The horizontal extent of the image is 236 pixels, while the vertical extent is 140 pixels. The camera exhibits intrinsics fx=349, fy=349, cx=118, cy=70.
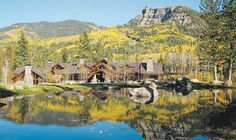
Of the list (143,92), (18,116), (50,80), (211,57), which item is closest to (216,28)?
(211,57)

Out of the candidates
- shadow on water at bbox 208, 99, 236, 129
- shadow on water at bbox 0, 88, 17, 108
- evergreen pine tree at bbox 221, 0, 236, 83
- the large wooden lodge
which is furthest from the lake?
the large wooden lodge

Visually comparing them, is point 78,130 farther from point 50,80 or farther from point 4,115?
point 50,80

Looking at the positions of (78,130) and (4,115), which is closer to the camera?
(78,130)

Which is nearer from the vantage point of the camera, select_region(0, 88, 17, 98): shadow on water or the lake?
the lake

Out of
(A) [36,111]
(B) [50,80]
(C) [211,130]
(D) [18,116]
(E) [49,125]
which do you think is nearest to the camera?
(C) [211,130]

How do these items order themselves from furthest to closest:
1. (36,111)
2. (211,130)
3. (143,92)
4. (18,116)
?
1. (143,92)
2. (36,111)
3. (18,116)
4. (211,130)

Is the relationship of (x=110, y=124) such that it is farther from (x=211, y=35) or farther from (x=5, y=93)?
(x=211, y=35)

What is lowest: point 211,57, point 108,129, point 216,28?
point 108,129

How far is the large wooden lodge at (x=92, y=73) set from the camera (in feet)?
422

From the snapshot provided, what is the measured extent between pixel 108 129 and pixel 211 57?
7960 cm

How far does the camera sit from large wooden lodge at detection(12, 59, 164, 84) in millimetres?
128625

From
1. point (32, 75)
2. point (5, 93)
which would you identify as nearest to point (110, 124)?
point (5, 93)

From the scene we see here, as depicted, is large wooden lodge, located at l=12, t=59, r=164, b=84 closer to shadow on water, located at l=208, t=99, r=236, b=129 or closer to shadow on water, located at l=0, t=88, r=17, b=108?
shadow on water, located at l=0, t=88, r=17, b=108

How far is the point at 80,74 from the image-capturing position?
13588cm
